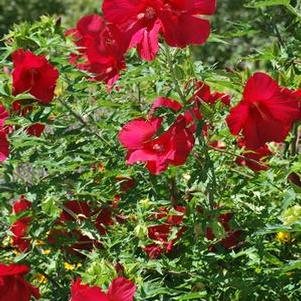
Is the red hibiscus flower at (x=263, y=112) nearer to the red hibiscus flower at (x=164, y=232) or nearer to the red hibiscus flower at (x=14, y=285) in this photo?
the red hibiscus flower at (x=164, y=232)

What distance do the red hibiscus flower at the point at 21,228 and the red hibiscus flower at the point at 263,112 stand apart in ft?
2.42

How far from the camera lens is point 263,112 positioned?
1.89 metres

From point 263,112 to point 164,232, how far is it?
0.55 metres

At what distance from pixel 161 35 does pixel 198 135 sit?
0.25 m

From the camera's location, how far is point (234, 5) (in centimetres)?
891

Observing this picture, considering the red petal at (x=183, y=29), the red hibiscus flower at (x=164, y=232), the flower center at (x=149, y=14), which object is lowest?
the red hibiscus flower at (x=164, y=232)

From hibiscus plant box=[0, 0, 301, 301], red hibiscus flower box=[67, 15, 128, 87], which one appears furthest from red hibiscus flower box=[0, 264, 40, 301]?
red hibiscus flower box=[67, 15, 128, 87]

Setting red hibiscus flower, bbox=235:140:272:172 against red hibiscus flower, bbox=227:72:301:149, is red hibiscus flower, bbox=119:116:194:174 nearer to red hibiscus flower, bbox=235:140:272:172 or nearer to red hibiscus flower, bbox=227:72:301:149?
red hibiscus flower, bbox=227:72:301:149

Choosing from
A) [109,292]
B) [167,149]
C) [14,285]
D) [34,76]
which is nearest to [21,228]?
[14,285]

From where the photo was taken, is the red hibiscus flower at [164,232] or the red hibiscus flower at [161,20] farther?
the red hibiscus flower at [164,232]

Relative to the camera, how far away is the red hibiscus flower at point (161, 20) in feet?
5.83

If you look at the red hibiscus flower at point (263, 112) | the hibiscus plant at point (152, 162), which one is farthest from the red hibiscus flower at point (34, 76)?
the red hibiscus flower at point (263, 112)

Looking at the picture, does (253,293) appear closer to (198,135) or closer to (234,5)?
(198,135)

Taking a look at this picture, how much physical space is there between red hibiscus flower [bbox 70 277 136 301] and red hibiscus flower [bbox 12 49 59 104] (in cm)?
66
